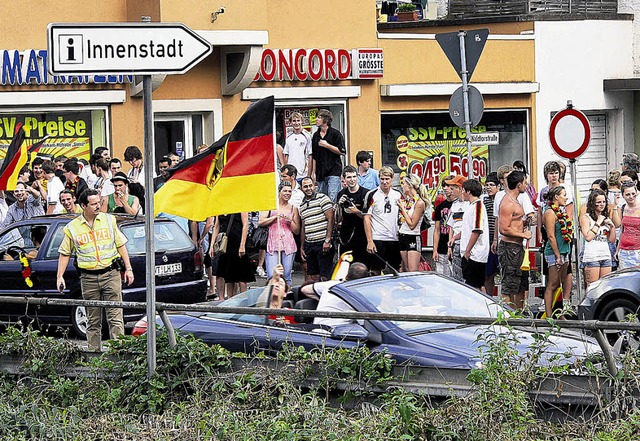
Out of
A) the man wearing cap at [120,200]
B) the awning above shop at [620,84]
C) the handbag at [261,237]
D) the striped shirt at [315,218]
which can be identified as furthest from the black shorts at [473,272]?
the awning above shop at [620,84]

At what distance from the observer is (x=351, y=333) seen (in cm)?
929

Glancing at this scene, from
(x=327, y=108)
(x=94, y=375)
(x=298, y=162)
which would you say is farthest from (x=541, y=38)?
(x=94, y=375)

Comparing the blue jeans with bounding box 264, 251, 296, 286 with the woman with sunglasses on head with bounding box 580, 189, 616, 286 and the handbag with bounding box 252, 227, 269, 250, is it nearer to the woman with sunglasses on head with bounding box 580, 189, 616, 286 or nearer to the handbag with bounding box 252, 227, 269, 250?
the handbag with bounding box 252, 227, 269, 250

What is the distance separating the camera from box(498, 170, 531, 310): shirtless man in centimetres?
1503

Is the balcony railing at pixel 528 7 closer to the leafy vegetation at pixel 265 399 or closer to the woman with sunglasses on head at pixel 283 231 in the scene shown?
the woman with sunglasses on head at pixel 283 231

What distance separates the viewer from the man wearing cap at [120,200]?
16.6 metres

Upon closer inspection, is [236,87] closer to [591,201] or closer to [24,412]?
[591,201]

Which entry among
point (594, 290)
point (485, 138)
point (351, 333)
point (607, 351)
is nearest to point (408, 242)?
point (594, 290)

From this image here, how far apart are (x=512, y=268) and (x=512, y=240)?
0.32 m

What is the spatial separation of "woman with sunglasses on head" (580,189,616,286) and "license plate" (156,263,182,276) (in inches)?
188

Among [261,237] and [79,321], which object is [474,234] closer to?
[261,237]

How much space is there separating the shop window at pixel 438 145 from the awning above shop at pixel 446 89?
1.69ft

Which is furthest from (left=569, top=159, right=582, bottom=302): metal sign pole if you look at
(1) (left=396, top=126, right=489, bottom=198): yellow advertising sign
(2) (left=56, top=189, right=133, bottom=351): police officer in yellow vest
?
(1) (left=396, top=126, right=489, bottom=198): yellow advertising sign

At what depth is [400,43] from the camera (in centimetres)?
2383
